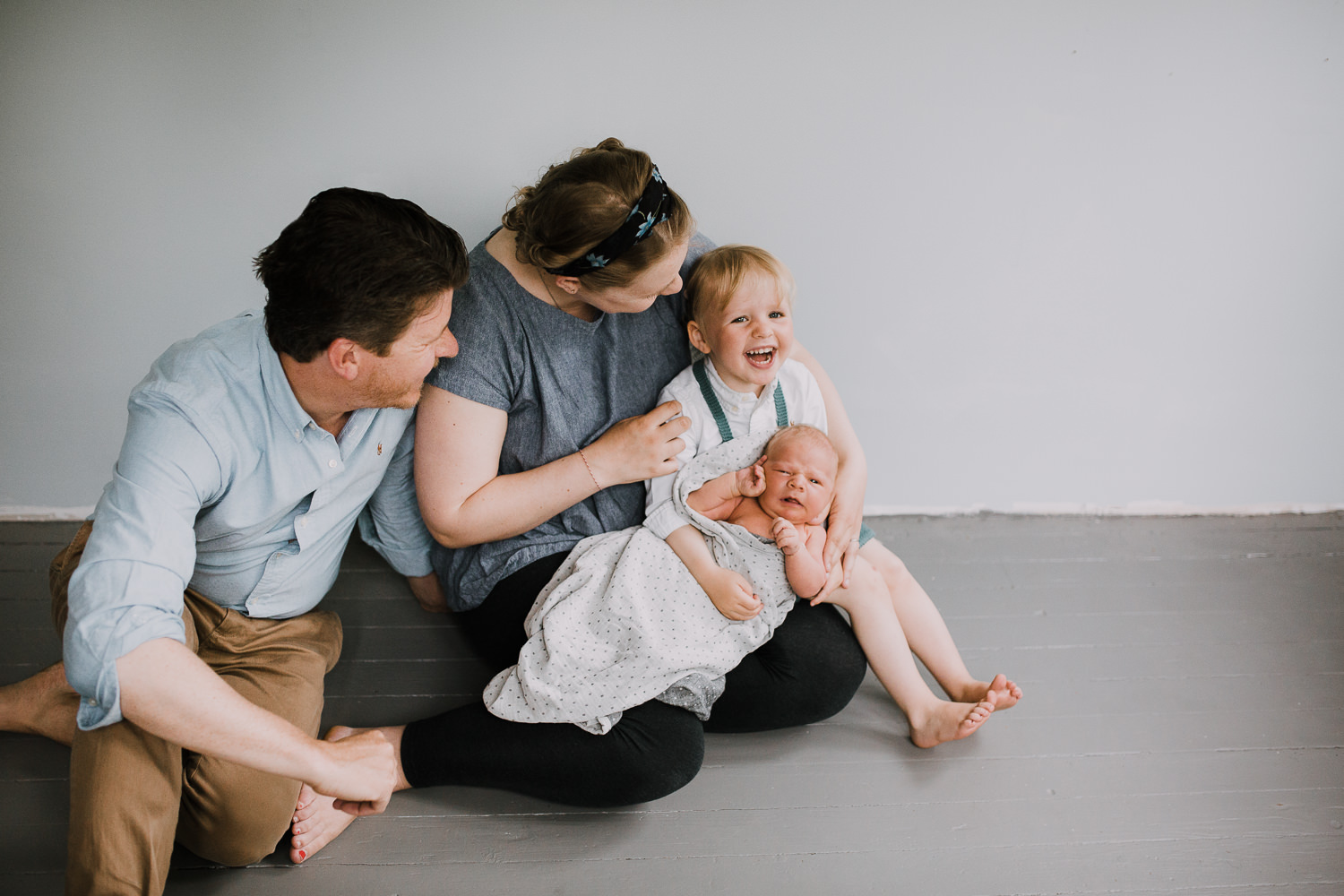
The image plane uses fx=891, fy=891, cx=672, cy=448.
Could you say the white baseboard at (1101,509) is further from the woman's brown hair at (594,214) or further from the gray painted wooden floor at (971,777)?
the woman's brown hair at (594,214)

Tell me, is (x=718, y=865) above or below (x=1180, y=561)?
below

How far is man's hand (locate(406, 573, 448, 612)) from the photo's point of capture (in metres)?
2.06

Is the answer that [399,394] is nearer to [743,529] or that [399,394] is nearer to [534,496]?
[534,496]

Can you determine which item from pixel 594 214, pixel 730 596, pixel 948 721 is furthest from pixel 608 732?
pixel 594 214

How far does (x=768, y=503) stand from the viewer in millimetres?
1773

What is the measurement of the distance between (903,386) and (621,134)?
99 cm

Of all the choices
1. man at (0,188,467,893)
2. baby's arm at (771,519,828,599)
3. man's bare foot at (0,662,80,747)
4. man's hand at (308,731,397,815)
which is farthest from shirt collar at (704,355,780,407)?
man's bare foot at (0,662,80,747)

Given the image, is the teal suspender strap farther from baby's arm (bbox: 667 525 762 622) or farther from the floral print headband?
the floral print headband

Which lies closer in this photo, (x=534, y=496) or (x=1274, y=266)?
(x=534, y=496)

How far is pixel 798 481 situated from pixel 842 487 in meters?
0.19

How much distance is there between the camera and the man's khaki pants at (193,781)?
4.22 ft

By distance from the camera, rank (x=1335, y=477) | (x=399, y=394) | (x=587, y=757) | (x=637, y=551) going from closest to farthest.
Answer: (x=399, y=394) < (x=587, y=757) < (x=637, y=551) < (x=1335, y=477)

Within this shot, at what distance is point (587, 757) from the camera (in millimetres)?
1590

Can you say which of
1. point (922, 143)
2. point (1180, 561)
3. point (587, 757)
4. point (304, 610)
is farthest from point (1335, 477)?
point (304, 610)
